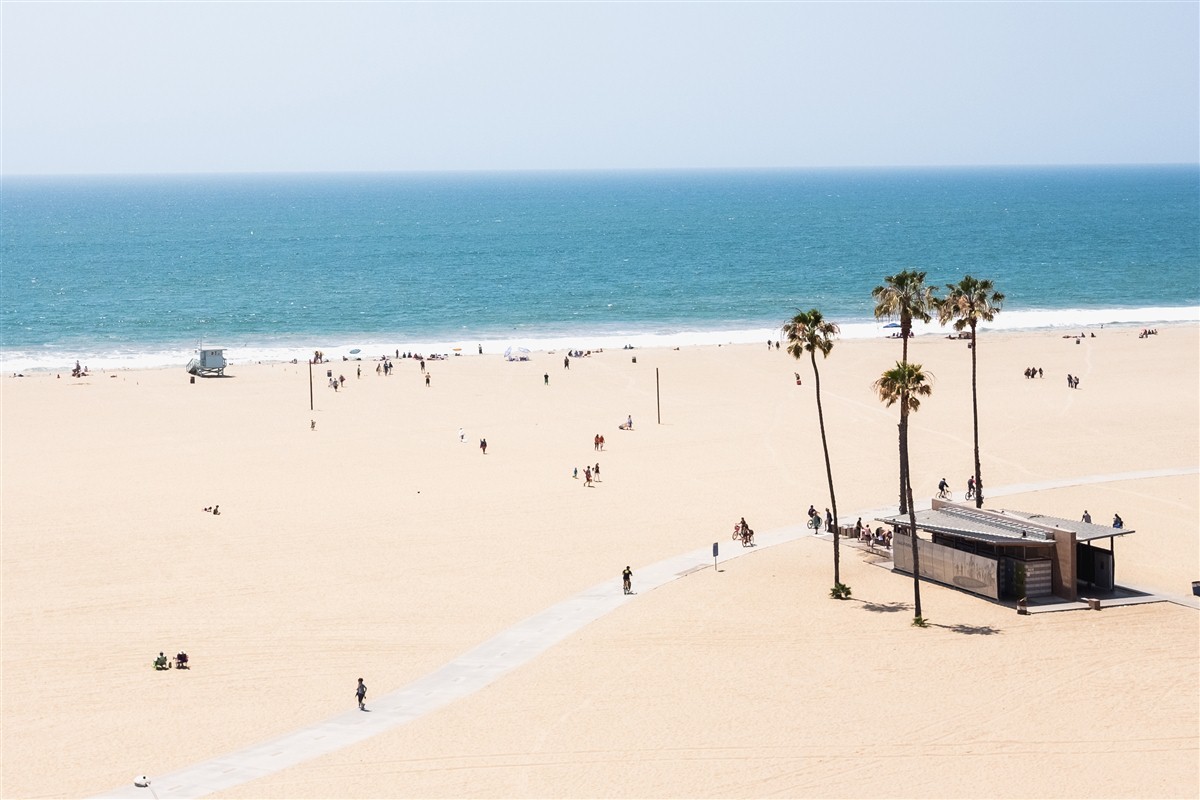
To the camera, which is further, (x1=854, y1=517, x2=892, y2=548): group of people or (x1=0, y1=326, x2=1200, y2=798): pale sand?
(x1=854, y1=517, x2=892, y2=548): group of people

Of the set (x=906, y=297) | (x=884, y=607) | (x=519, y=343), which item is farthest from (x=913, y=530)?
(x=519, y=343)

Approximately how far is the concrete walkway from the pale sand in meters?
0.50

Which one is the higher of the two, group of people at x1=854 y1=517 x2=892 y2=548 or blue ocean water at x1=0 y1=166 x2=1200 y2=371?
blue ocean water at x1=0 y1=166 x2=1200 y2=371

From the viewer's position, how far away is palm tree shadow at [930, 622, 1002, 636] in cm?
3098

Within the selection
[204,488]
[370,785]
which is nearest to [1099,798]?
[370,785]

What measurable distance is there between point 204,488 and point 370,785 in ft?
→ 85.7

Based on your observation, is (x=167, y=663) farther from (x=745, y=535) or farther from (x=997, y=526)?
(x=997, y=526)

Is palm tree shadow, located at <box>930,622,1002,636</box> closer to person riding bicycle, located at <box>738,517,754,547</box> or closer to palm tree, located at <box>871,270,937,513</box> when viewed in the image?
palm tree, located at <box>871,270,937,513</box>

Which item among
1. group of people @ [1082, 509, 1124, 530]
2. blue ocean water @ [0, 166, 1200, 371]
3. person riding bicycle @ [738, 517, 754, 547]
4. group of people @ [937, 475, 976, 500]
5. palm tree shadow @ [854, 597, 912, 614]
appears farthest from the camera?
blue ocean water @ [0, 166, 1200, 371]

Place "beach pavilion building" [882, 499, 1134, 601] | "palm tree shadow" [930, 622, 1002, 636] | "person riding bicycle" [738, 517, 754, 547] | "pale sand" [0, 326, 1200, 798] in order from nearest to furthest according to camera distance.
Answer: "pale sand" [0, 326, 1200, 798] → "palm tree shadow" [930, 622, 1002, 636] → "beach pavilion building" [882, 499, 1134, 601] → "person riding bicycle" [738, 517, 754, 547]

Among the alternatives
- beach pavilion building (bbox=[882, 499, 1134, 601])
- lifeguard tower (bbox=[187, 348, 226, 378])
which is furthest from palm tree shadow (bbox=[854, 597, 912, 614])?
lifeguard tower (bbox=[187, 348, 226, 378])

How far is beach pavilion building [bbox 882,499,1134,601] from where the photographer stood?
33.1 metres

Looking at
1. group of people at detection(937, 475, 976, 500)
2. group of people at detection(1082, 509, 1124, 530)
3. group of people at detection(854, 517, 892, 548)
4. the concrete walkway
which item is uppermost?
group of people at detection(937, 475, 976, 500)

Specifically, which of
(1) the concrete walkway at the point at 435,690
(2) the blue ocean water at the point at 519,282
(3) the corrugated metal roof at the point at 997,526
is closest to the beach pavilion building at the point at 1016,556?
(3) the corrugated metal roof at the point at 997,526
